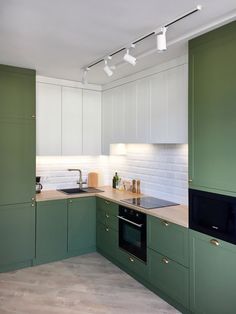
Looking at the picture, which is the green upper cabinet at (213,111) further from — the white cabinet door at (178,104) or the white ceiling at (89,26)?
the white cabinet door at (178,104)

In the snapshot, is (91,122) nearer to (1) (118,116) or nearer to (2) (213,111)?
(1) (118,116)

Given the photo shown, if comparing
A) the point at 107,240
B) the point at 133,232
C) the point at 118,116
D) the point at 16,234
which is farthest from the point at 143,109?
the point at 16,234

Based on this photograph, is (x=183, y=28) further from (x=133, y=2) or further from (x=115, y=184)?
(x=115, y=184)

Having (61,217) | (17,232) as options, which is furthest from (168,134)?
(17,232)

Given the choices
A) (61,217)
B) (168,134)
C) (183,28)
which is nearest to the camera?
(183,28)

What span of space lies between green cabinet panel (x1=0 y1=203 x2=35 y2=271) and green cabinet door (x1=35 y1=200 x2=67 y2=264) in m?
0.09

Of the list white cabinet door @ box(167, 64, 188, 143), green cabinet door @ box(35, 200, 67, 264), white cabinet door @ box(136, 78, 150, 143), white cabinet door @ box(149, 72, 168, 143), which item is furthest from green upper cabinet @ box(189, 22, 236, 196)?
green cabinet door @ box(35, 200, 67, 264)

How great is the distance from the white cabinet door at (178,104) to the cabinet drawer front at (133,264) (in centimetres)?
139

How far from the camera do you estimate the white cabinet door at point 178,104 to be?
2.73 meters

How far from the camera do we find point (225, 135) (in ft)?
6.79

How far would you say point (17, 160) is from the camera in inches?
130

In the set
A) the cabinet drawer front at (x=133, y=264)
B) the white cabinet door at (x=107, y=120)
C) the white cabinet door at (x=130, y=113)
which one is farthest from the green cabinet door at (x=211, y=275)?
the white cabinet door at (x=107, y=120)

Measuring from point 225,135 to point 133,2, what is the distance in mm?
1145

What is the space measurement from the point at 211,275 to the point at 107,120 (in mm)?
2571
